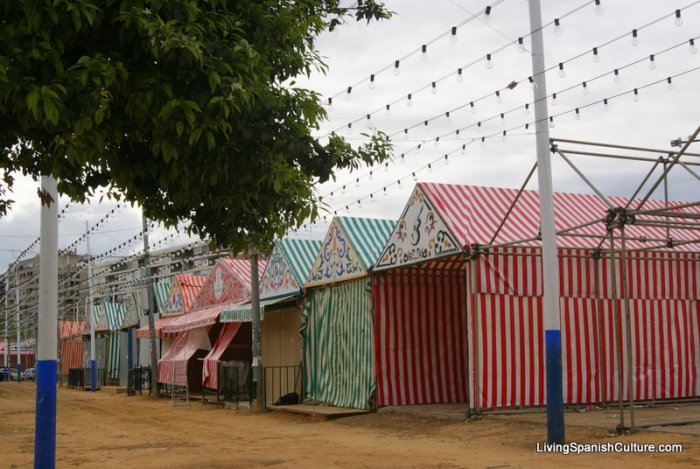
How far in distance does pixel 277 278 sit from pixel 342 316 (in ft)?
11.9

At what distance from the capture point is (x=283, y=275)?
68.2 feet

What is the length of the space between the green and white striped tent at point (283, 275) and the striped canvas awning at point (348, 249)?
2.93 ft

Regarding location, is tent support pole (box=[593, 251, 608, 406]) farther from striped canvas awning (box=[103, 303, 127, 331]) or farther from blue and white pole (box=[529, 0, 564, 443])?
striped canvas awning (box=[103, 303, 127, 331])

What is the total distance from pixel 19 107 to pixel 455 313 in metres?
13.3

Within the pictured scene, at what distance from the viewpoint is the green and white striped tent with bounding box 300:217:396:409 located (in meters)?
17.0

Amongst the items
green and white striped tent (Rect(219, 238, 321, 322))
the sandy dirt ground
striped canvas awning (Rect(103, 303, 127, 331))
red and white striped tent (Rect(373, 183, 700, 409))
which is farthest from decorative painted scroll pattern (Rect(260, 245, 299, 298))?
striped canvas awning (Rect(103, 303, 127, 331))

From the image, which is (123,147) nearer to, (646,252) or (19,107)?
(19,107)

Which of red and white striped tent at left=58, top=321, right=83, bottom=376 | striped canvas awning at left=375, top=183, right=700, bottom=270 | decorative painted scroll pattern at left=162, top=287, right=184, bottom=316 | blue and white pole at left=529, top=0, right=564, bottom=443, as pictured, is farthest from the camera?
red and white striped tent at left=58, top=321, right=83, bottom=376

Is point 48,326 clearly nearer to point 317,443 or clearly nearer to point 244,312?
point 317,443

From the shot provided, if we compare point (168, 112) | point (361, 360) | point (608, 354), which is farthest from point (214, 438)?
point (168, 112)

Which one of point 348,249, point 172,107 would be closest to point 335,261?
point 348,249

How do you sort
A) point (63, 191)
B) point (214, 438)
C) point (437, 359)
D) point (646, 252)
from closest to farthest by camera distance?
point (63, 191)
point (214, 438)
point (646, 252)
point (437, 359)

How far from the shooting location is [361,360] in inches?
674

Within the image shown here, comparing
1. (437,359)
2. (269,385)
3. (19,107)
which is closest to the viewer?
(19,107)
